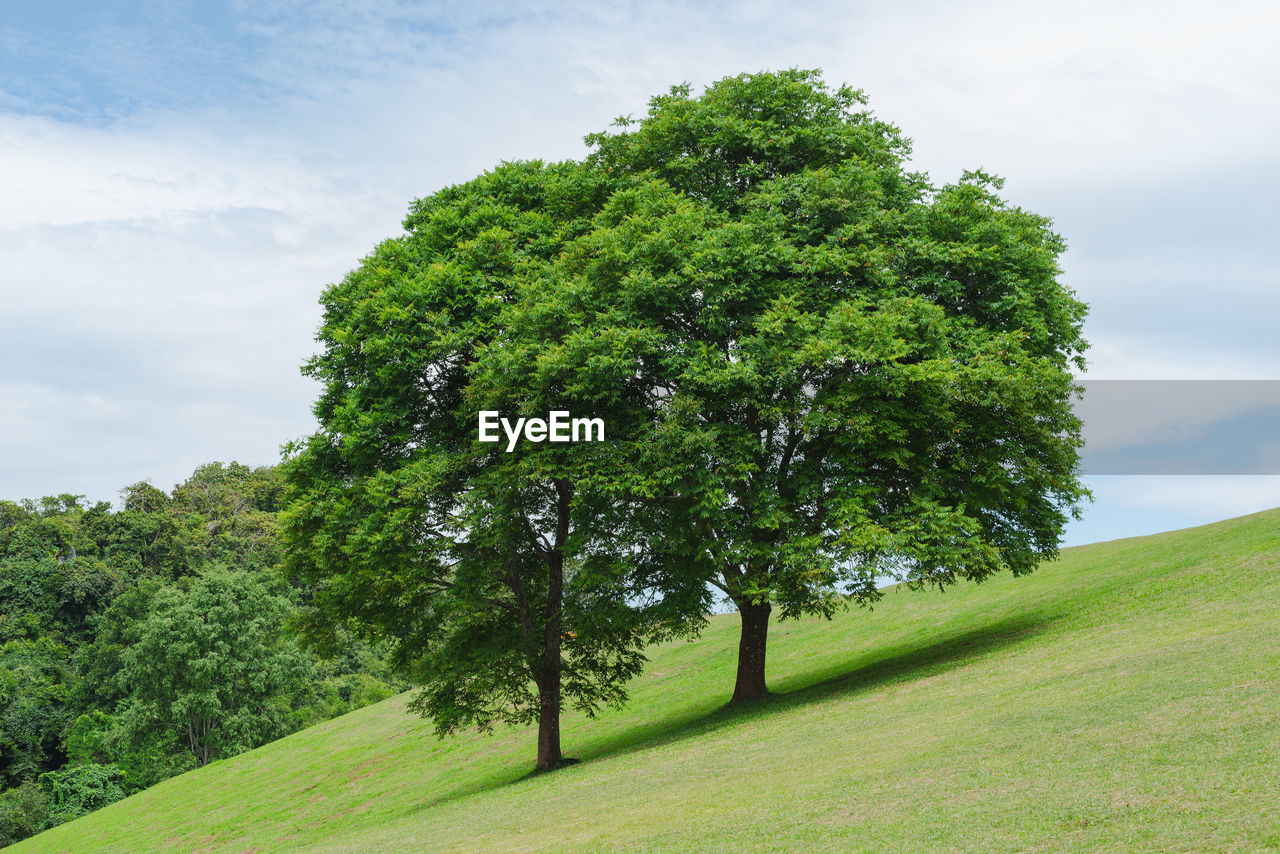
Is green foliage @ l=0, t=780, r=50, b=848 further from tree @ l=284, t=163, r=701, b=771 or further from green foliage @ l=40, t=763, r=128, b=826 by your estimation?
tree @ l=284, t=163, r=701, b=771

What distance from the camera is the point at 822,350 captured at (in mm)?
23562

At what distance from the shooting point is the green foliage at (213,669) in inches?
2746

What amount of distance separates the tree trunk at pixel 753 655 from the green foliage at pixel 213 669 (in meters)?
51.7

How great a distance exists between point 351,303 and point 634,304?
1108 cm

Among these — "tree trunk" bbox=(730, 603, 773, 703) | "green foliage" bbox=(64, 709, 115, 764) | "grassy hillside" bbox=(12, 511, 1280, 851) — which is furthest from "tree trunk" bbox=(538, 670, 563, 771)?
"green foliage" bbox=(64, 709, 115, 764)

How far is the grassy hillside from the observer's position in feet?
40.0

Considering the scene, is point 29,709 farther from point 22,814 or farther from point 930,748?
point 930,748

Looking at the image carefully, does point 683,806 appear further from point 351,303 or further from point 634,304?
point 351,303

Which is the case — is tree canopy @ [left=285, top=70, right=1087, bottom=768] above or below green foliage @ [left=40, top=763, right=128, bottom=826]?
above

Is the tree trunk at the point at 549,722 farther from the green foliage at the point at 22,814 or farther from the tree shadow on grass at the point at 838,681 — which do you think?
the green foliage at the point at 22,814

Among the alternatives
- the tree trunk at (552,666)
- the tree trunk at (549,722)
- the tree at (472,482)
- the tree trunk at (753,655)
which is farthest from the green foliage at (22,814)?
the tree trunk at (753,655)

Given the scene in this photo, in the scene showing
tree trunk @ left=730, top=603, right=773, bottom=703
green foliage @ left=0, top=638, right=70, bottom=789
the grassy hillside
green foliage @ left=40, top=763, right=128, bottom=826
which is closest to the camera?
the grassy hillside

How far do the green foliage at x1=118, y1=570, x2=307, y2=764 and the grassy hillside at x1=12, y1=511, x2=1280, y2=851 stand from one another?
23668 mm

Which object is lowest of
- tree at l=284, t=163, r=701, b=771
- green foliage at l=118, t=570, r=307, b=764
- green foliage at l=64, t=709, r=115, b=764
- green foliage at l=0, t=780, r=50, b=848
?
green foliage at l=0, t=780, r=50, b=848
